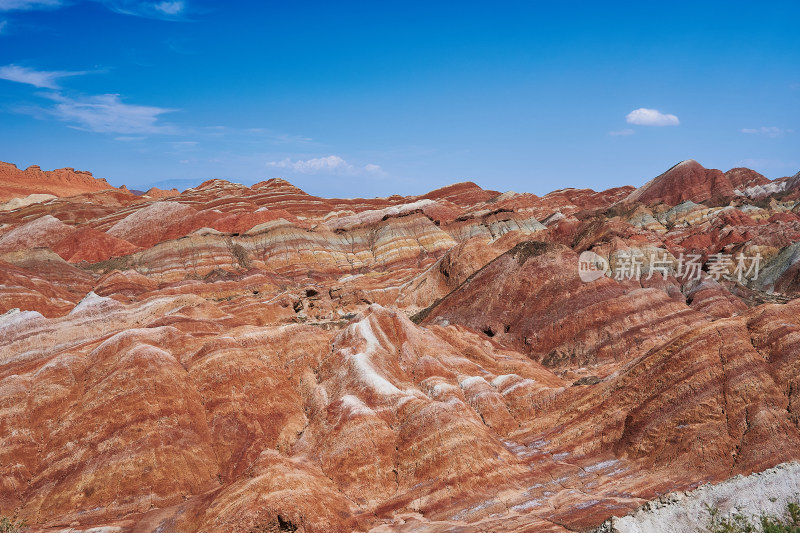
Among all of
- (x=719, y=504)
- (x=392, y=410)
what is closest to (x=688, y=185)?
(x=392, y=410)

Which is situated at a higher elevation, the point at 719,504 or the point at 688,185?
the point at 688,185

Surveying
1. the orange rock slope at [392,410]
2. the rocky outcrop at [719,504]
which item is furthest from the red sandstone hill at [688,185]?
the rocky outcrop at [719,504]

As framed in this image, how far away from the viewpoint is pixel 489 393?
4312 cm

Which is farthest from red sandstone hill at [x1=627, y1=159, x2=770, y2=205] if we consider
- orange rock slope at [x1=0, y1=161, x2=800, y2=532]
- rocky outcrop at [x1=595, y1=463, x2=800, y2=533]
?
rocky outcrop at [x1=595, y1=463, x2=800, y2=533]

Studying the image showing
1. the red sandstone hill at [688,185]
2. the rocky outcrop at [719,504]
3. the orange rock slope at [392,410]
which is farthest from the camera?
the red sandstone hill at [688,185]

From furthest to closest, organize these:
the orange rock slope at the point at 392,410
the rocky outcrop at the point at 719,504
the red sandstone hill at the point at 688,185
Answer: the red sandstone hill at the point at 688,185, the orange rock slope at the point at 392,410, the rocky outcrop at the point at 719,504

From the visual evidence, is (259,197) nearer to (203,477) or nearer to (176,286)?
(176,286)

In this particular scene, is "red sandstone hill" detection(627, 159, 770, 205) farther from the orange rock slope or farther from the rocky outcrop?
the rocky outcrop

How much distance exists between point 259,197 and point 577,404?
157833mm

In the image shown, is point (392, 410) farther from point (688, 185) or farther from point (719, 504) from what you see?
point (688, 185)

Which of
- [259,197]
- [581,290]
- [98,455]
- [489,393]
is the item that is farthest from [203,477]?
[259,197]

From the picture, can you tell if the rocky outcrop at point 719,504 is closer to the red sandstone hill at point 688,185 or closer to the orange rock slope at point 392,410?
the orange rock slope at point 392,410

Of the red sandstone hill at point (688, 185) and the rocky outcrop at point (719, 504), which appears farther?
the red sandstone hill at point (688, 185)

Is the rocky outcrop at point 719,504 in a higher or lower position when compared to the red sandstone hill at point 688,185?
lower
